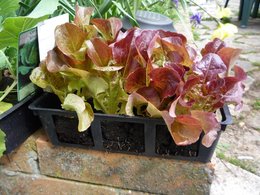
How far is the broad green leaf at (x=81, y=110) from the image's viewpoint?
564mm

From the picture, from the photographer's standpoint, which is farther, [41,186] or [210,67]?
[41,186]

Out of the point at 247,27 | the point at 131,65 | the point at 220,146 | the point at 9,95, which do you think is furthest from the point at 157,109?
the point at 247,27

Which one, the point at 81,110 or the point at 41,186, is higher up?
the point at 81,110

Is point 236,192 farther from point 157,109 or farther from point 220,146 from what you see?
point 157,109

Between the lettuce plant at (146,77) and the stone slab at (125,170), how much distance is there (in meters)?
0.11

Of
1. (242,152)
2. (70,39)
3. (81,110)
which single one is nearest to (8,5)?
(70,39)

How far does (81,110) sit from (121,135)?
4.1 inches

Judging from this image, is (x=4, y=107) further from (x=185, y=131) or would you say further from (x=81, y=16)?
(x=185, y=131)

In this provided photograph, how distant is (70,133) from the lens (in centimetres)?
65

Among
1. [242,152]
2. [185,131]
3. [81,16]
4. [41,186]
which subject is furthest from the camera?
[242,152]

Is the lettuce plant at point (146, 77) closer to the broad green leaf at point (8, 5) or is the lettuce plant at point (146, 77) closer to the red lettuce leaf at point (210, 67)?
the red lettuce leaf at point (210, 67)

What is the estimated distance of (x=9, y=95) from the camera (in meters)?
0.76

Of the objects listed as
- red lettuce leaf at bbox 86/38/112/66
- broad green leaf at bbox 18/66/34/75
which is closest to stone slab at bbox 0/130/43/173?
broad green leaf at bbox 18/66/34/75

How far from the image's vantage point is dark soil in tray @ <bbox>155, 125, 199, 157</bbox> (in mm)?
586
